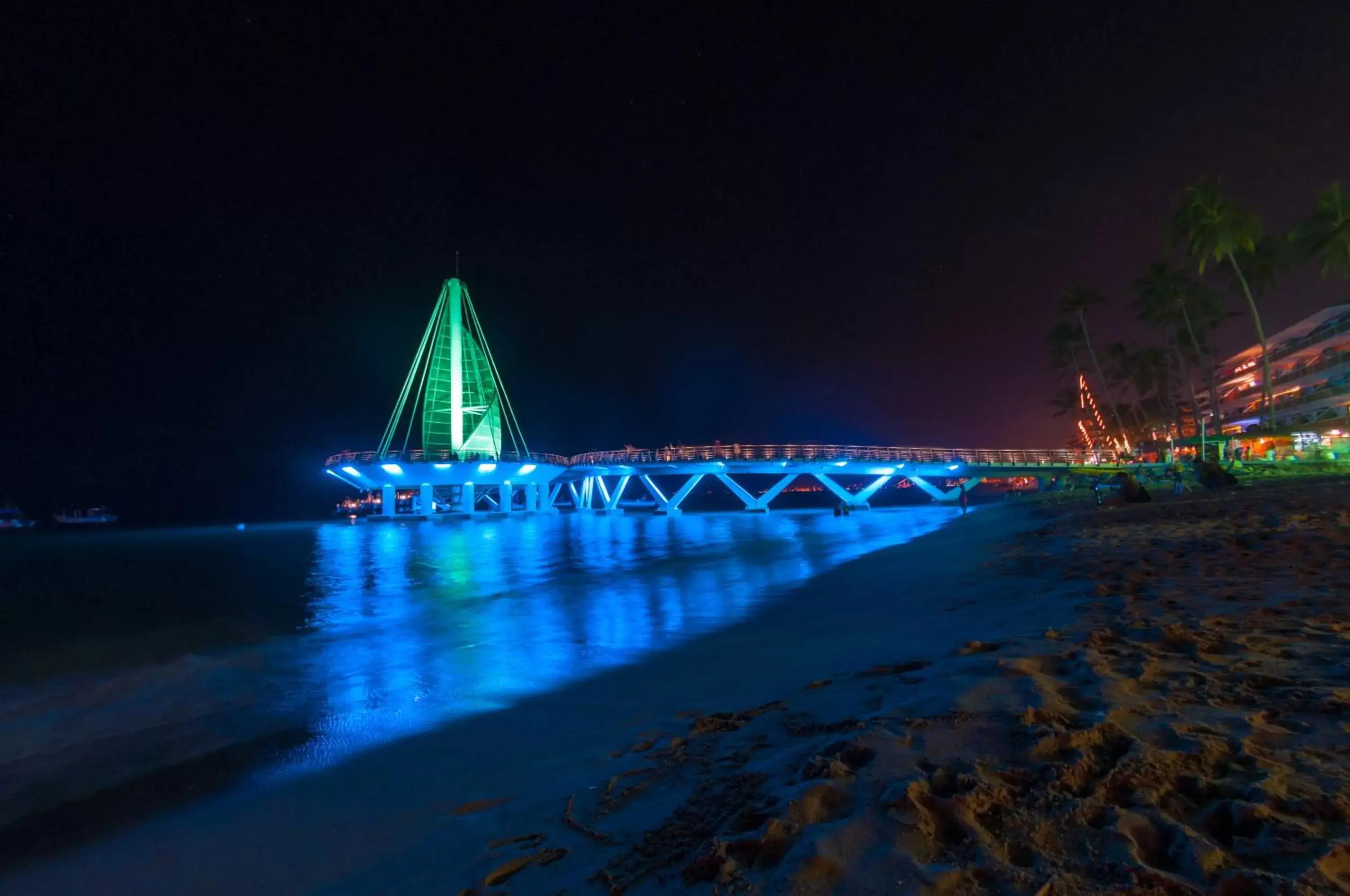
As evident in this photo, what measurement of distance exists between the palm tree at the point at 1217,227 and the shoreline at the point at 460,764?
49885 mm

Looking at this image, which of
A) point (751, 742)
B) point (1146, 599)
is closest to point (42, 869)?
point (751, 742)

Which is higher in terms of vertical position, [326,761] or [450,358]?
[450,358]

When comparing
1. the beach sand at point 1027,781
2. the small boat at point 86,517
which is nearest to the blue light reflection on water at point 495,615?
the beach sand at point 1027,781

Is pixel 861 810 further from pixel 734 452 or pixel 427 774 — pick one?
pixel 734 452

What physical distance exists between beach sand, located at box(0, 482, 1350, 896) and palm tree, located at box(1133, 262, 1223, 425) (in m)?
59.5

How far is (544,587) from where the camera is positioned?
1788 centimetres

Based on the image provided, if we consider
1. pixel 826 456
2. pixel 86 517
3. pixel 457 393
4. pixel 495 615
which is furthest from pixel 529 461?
pixel 86 517

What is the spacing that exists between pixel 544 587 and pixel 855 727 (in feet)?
49.2

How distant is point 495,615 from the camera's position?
1361cm

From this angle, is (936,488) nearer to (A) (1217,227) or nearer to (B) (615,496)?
(A) (1217,227)

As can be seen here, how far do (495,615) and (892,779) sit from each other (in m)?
11.9

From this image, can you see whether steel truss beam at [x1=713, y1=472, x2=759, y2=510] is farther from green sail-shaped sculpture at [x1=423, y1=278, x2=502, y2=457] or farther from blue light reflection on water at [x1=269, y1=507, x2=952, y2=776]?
blue light reflection on water at [x1=269, y1=507, x2=952, y2=776]

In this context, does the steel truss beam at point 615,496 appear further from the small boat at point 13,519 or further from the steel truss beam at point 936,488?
the small boat at point 13,519

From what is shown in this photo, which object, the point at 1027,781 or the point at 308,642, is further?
the point at 308,642
